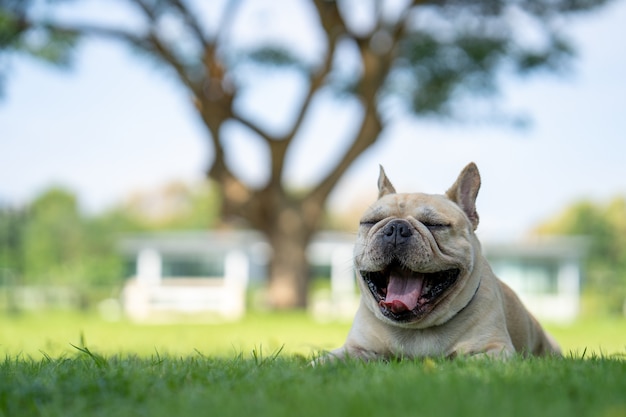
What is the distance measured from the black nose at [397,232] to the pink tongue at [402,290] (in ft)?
0.91

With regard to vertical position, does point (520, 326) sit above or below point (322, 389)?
above

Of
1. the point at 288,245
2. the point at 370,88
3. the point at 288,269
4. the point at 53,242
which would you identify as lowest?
the point at 288,269

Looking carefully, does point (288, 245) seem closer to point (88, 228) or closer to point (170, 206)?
point (88, 228)

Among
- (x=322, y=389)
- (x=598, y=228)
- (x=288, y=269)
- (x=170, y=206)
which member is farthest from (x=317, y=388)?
(x=170, y=206)

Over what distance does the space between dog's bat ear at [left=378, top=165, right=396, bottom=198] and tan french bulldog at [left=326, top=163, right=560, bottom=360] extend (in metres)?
0.41

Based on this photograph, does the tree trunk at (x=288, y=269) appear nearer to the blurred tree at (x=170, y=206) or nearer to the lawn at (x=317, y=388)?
the lawn at (x=317, y=388)

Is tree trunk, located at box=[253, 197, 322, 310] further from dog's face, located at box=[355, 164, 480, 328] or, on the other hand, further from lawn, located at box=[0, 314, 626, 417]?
lawn, located at box=[0, 314, 626, 417]

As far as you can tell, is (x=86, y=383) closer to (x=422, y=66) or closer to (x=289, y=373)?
(x=289, y=373)

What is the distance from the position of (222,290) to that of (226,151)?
35.9 feet

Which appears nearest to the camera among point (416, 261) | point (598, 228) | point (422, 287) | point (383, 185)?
point (416, 261)

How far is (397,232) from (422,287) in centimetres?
38

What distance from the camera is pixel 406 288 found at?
4.84 meters

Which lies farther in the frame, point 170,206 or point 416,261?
point 170,206

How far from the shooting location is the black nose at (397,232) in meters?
4.68
